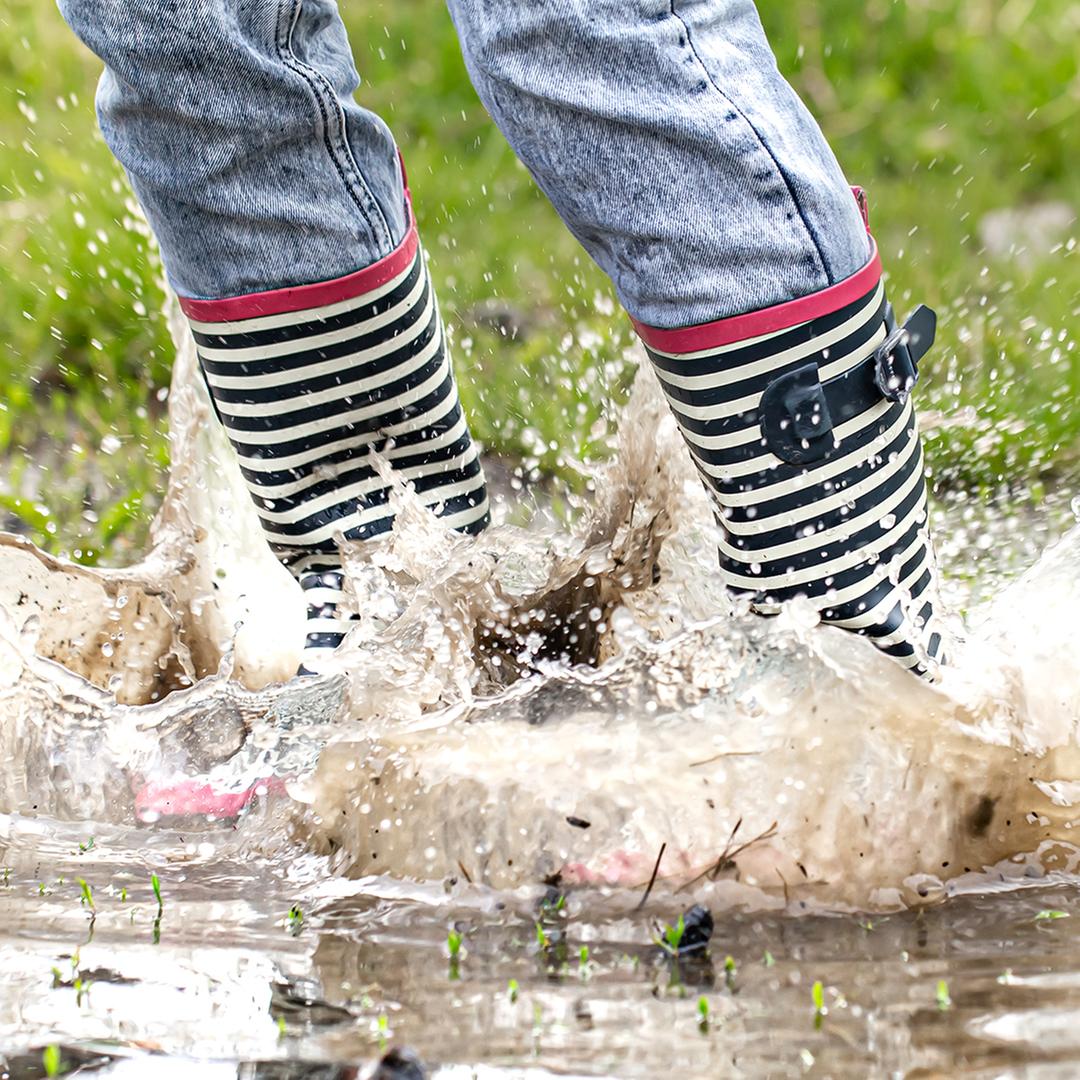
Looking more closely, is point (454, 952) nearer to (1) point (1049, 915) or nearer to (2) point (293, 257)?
(1) point (1049, 915)

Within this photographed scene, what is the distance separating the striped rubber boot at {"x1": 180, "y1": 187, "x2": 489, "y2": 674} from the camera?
151 centimetres

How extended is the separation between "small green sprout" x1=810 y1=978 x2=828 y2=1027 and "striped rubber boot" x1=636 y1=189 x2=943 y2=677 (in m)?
0.42

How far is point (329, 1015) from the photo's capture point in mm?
964

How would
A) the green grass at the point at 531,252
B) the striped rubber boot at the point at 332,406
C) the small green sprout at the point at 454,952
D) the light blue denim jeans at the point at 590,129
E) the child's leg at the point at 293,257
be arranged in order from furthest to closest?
1. the green grass at the point at 531,252
2. the striped rubber boot at the point at 332,406
3. the child's leg at the point at 293,257
4. the light blue denim jeans at the point at 590,129
5. the small green sprout at the point at 454,952

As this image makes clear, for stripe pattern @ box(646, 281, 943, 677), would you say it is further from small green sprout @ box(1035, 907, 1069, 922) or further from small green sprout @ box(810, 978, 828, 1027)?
small green sprout @ box(810, 978, 828, 1027)

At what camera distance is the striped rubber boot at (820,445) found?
1.26 meters

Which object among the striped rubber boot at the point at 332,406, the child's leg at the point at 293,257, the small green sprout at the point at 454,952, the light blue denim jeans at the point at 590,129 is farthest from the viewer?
the striped rubber boot at the point at 332,406

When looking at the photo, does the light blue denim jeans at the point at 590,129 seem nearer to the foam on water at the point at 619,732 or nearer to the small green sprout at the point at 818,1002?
the foam on water at the point at 619,732

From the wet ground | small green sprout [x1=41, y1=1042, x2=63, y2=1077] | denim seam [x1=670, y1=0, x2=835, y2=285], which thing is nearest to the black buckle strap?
denim seam [x1=670, y1=0, x2=835, y2=285]

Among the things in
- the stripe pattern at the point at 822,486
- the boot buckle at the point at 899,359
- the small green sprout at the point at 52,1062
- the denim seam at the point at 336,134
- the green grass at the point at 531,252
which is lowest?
the small green sprout at the point at 52,1062

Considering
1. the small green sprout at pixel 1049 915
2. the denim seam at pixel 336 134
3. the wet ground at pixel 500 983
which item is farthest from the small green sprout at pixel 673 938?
the denim seam at pixel 336 134

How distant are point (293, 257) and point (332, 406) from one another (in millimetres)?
170

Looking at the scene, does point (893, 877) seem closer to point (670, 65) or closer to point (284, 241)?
point (670, 65)

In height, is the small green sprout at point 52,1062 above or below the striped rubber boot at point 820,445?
below
